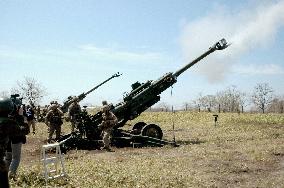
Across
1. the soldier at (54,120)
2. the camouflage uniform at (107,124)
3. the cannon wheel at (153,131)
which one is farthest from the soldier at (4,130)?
the cannon wheel at (153,131)

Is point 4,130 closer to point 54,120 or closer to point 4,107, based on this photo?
point 4,107

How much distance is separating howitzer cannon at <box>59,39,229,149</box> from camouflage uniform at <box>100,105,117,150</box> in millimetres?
1042

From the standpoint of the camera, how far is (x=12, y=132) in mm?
7188

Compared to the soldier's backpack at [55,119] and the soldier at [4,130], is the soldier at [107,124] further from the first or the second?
the soldier at [4,130]

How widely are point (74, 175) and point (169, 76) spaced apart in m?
9.11

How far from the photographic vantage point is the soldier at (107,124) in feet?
55.3

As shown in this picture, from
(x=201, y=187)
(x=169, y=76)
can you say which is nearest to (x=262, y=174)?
(x=201, y=187)

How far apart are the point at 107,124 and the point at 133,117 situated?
7.15ft

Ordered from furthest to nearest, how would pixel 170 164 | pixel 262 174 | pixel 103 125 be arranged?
pixel 103 125
pixel 170 164
pixel 262 174

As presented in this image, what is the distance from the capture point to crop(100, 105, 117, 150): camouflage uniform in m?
16.9

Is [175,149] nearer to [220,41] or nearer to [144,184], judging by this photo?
[220,41]

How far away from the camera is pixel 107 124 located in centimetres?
1689

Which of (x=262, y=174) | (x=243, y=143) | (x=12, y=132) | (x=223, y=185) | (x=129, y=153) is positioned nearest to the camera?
(x=12, y=132)

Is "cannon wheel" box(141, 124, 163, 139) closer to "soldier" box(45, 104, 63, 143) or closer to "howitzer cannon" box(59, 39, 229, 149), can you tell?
"howitzer cannon" box(59, 39, 229, 149)
